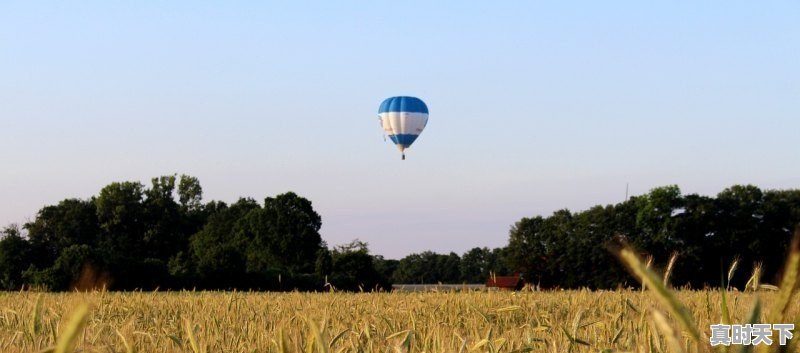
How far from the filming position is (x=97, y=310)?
8992 mm

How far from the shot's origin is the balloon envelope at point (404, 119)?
2341 inches

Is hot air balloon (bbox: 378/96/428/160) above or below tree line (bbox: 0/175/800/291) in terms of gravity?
above

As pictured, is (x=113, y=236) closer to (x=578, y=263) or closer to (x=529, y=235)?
(x=529, y=235)

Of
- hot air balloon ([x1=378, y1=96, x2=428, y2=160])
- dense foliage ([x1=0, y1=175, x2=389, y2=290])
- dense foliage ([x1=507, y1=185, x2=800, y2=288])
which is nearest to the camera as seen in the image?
dense foliage ([x1=0, y1=175, x2=389, y2=290])

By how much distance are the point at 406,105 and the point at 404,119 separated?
3.06 feet

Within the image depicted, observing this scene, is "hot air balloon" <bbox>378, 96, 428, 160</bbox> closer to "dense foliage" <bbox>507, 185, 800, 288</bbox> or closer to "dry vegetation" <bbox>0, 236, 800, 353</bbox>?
"dense foliage" <bbox>507, 185, 800, 288</bbox>

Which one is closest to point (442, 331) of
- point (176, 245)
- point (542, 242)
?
point (542, 242)

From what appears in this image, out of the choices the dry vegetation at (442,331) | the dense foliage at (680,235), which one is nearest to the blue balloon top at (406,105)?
the dense foliage at (680,235)

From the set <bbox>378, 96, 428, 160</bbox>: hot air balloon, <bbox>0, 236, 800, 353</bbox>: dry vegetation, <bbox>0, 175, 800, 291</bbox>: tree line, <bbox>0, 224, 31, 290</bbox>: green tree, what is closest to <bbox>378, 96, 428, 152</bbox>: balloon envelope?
<bbox>378, 96, 428, 160</bbox>: hot air balloon

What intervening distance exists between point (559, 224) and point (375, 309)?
233 ft

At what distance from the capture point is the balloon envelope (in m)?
59.5

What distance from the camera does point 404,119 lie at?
195ft

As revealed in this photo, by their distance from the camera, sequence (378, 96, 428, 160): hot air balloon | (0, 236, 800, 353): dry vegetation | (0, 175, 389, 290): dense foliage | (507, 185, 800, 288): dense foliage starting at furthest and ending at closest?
1. (507, 185, 800, 288): dense foliage
2. (378, 96, 428, 160): hot air balloon
3. (0, 175, 389, 290): dense foliage
4. (0, 236, 800, 353): dry vegetation

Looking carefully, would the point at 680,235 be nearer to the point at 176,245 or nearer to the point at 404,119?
the point at 404,119
